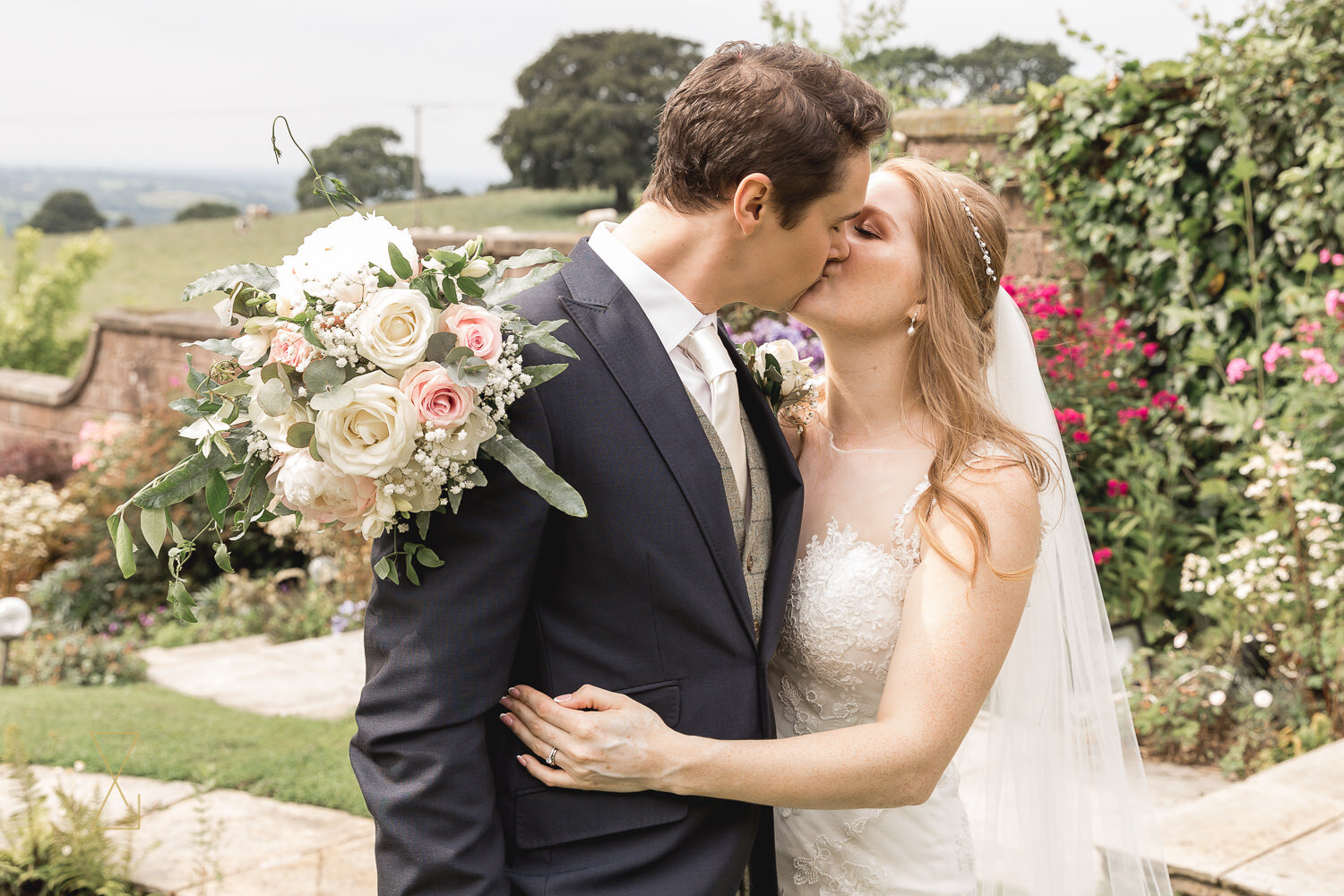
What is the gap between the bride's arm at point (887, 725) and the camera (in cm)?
166

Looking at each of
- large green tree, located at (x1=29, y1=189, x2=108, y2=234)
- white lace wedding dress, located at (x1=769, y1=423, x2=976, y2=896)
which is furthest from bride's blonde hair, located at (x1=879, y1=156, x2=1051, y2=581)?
large green tree, located at (x1=29, y1=189, x2=108, y2=234)

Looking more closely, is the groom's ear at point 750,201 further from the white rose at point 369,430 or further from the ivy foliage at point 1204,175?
the ivy foliage at point 1204,175

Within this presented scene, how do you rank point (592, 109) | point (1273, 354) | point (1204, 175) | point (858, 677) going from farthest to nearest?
point (592, 109) < point (1204, 175) < point (1273, 354) < point (858, 677)

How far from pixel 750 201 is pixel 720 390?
33 cm

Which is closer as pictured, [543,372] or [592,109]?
[543,372]

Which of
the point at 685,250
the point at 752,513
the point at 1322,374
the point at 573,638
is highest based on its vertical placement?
the point at 685,250

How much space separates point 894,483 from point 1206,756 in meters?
3.01

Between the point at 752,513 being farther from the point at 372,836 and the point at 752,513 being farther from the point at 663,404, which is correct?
the point at 372,836

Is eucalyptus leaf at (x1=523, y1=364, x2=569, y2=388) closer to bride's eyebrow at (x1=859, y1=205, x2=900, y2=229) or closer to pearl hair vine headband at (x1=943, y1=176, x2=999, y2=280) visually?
bride's eyebrow at (x1=859, y1=205, x2=900, y2=229)

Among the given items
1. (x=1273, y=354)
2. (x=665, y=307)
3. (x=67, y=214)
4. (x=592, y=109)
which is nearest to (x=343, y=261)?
(x=665, y=307)

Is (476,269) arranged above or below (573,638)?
above

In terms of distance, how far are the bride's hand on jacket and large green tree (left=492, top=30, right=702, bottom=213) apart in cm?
2865

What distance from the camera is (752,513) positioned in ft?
6.40

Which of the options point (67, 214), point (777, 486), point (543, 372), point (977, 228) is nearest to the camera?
point (543, 372)
